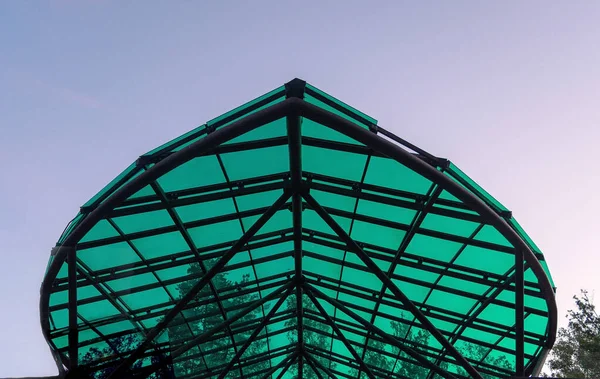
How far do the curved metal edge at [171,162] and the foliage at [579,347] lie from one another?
3374cm

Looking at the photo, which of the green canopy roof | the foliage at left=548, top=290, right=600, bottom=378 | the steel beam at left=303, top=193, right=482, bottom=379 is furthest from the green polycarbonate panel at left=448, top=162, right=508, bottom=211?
the foliage at left=548, top=290, right=600, bottom=378

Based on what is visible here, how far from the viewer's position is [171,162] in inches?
452

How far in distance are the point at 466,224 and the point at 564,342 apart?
1356 inches

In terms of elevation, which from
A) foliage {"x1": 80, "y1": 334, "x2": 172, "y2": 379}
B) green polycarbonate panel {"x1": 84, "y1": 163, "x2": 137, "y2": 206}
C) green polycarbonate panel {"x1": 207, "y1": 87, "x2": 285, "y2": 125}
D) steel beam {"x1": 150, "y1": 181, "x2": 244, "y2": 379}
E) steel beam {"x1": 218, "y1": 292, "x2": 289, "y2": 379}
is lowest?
foliage {"x1": 80, "y1": 334, "x2": 172, "y2": 379}

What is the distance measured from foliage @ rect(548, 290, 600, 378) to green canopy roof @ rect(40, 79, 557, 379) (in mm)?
19034

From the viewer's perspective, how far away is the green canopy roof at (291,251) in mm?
12344

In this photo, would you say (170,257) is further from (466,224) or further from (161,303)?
(466,224)

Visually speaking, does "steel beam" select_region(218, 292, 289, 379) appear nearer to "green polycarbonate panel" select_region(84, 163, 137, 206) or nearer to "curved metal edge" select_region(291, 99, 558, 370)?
"green polycarbonate panel" select_region(84, 163, 137, 206)

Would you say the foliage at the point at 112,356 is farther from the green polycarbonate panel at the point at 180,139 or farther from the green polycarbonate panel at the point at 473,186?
the green polycarbonate panel at the point at 473,186

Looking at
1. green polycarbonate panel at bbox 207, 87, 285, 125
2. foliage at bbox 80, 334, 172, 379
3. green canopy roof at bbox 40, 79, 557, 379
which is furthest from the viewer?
foliage at bbox 80, 334, 172, 379

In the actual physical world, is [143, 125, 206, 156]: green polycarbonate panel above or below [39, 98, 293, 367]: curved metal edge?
above

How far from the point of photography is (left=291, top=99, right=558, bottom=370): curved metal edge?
10.8m

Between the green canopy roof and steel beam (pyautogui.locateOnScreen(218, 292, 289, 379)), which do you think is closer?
the green canopy roof

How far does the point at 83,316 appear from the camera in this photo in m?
17.5
